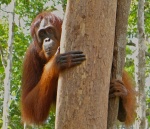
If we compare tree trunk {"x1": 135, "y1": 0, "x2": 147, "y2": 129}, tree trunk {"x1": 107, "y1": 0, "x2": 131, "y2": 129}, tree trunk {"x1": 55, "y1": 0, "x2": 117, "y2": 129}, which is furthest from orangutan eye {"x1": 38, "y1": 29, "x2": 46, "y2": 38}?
tree trunk {"x1": 135, "y1": 0, "x2": 147, "y2": 129}

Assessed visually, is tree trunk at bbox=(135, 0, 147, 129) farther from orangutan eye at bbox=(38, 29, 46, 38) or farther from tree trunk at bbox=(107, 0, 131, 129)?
tree trunk at bbox=(107, 0, 131, 129)

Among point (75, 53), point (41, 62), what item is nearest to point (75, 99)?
point (75, 53)

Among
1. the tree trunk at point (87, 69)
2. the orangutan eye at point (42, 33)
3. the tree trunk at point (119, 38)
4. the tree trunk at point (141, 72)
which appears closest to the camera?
the tree trunk at point (87, 69)

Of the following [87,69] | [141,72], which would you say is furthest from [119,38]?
[141,72]

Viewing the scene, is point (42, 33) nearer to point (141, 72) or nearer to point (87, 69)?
point (87, 69)

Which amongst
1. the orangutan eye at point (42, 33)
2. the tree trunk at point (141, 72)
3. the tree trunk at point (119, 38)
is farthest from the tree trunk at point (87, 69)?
the tree trunk at point (141, 72)

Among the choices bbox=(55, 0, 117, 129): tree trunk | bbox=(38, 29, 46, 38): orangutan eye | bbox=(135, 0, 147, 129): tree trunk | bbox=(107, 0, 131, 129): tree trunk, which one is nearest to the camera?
bbox=(55, 0, 117, 129): tree trunk

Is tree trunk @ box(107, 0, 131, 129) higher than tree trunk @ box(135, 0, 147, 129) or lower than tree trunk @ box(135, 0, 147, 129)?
lower

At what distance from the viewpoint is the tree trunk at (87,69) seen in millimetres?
2062

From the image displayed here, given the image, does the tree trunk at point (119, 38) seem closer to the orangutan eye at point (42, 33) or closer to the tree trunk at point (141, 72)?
the orangutan eye at point (42, 33)

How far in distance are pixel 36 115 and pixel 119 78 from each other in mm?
1258

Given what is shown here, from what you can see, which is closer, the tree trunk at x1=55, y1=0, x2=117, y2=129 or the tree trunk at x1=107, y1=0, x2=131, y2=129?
the tree trunk at x1=55, y1=0, x2=117, y2=129

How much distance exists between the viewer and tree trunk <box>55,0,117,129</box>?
2.06 m

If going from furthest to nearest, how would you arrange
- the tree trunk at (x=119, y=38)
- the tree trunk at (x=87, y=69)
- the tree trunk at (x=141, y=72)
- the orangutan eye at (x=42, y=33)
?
the tree trunk at (x=141, y=72) < the orangutan eye at (x=42, y=33) < the tree trunk at (x=119, y=38) < the tree trunk at (x=87, y=69)
